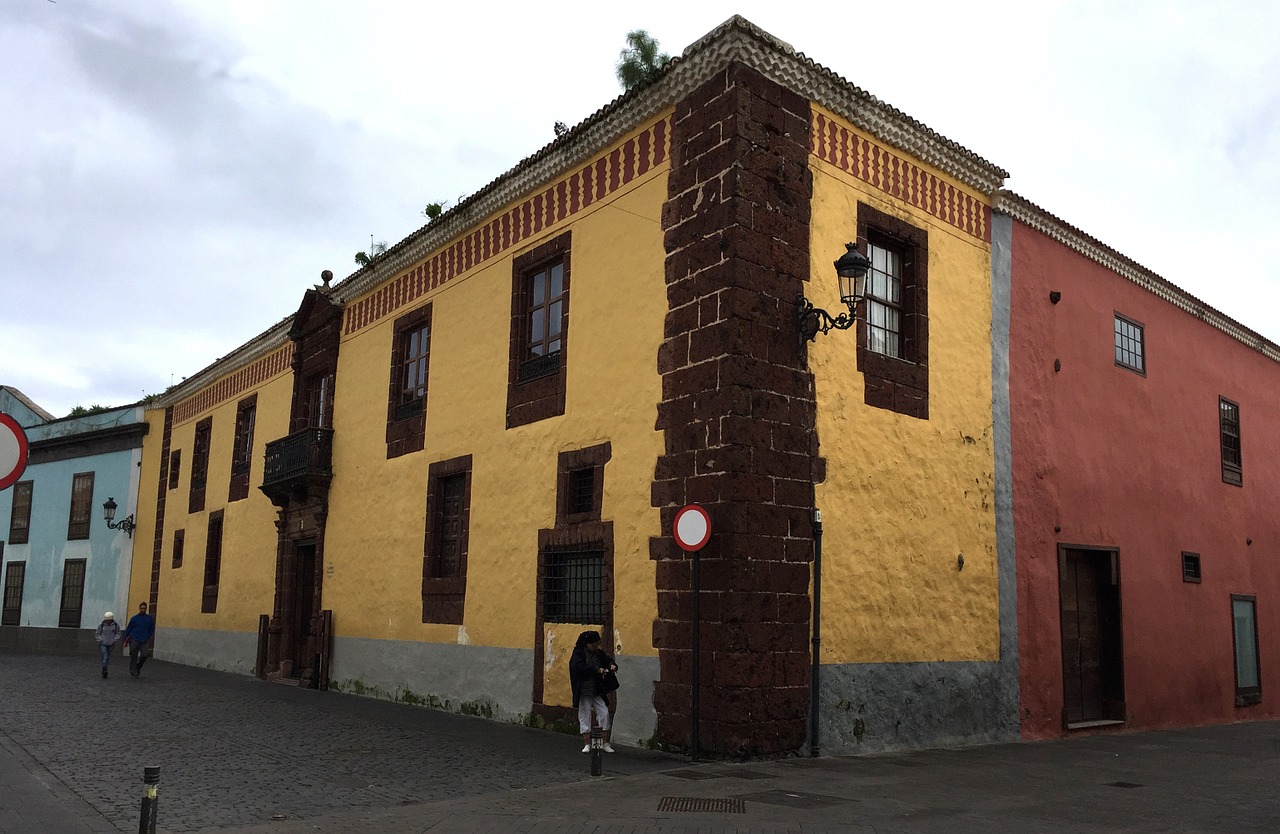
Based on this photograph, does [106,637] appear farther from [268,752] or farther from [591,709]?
[591,709]

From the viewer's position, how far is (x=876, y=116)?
12336 millimetres

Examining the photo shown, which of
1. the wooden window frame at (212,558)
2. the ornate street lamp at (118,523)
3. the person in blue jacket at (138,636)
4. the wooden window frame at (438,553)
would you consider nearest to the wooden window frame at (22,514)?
the ornate street lamp at (118,523)

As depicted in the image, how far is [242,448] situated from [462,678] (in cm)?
1180

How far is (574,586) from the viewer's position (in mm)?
12375

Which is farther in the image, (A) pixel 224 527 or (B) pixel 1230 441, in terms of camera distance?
(A) pixel 224 527

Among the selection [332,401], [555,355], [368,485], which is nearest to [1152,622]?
[555,355]

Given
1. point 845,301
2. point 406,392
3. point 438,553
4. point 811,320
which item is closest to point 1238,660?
point 811,320

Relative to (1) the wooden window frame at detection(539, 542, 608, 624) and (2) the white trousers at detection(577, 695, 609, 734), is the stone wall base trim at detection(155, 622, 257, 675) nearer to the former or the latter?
(1) the wooden window frame at detection(539, 542, 608, 624)

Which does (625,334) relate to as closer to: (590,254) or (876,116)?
(590,254)

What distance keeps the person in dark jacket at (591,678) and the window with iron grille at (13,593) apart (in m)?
27.6

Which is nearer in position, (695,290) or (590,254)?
(695,290)

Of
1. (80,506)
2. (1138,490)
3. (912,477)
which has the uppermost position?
(80,506)

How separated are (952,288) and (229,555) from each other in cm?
1664

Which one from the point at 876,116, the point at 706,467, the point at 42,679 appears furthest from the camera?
the point at 42,679
